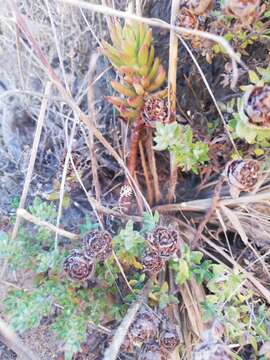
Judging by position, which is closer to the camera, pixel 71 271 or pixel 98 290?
pixel 71 271

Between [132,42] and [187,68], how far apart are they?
0.96ft

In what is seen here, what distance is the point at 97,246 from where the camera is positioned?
95cm

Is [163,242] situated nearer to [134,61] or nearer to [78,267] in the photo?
[78,267]

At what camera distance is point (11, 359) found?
1146 mm

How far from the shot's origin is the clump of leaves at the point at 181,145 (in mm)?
951

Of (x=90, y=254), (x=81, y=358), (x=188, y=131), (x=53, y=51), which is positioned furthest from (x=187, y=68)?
(x=81, y=358)

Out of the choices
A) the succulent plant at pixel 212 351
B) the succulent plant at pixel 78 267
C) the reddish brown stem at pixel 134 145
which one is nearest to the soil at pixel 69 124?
the reddish brown stem at pixel 134 145

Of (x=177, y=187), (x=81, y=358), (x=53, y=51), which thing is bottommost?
(x=81, y=358)

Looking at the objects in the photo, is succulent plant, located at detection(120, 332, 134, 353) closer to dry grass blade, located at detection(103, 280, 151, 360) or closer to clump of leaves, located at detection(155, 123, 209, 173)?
dry grass blade, located at detection(103, 280, 151, 360)

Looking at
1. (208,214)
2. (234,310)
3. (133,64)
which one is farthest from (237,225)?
(133,64)

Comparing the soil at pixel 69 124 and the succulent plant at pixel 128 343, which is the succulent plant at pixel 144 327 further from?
the soil at pixel 69 124

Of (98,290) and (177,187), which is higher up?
(177,187)

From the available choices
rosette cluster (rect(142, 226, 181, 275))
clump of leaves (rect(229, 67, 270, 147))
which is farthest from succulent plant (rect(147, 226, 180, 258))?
clump of leaves (rect(229, 67, 270, 147))

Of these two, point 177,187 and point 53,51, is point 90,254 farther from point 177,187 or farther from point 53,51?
point 53,51
